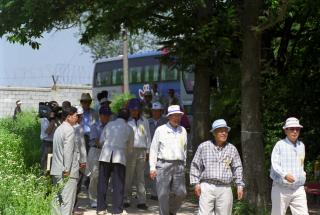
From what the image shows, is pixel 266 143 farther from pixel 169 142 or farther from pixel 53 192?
pixel 53 192

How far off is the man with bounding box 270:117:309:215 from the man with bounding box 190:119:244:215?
54 centimetres

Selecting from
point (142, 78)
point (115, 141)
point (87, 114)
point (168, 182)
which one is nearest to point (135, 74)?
point (142, 78)

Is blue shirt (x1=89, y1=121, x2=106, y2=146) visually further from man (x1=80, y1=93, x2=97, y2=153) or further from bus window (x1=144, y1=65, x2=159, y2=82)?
bus window (x1=144, y1=65, x2=159, y2=82)

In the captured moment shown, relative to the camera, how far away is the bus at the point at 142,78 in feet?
93.2

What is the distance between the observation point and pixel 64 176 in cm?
927

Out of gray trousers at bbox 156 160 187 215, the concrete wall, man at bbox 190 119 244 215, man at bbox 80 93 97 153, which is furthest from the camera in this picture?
the concrete wall

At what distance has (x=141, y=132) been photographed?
A: 11414mm

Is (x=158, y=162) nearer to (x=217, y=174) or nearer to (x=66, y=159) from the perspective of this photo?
(x=66, y=159)

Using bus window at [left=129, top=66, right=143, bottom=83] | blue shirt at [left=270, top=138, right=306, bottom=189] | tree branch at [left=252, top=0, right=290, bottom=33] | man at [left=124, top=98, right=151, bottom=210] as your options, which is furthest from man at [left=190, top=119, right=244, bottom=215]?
bus window at [left=129, top=66, right=143, bottom=83]

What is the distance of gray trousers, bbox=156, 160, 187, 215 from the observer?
9258mm

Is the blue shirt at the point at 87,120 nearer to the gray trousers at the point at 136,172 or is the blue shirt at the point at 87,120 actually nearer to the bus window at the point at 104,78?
the gray trousers at the point at 136,172

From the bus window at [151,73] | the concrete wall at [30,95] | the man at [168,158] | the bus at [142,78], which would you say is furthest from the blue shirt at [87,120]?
Result: the concrete wall at [30,95]

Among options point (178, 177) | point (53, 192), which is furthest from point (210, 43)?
point (53, 192)

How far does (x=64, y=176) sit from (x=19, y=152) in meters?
4.29
